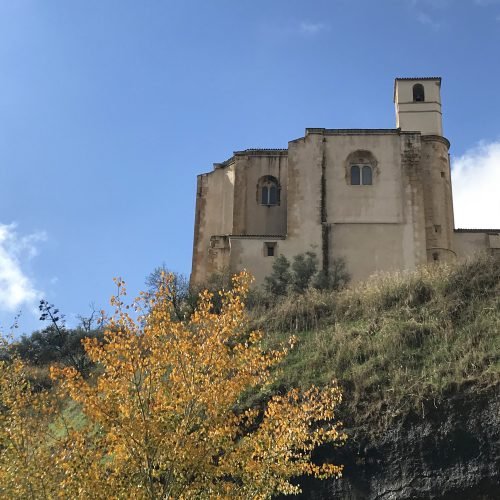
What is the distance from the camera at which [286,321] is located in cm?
2327

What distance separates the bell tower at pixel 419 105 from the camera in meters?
40.0

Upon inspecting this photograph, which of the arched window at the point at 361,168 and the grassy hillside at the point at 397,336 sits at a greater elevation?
the arched window at the point at 361,168

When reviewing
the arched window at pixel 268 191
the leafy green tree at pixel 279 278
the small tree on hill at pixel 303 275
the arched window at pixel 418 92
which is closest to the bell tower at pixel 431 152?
the arched window at pixel 418 92

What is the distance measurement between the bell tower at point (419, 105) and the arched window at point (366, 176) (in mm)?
3830

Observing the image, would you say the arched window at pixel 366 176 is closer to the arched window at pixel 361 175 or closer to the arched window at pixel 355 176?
the arched window at pixel 361 175

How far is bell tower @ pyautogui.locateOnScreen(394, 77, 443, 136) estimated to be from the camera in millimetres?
39969

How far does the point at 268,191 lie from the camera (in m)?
39.5

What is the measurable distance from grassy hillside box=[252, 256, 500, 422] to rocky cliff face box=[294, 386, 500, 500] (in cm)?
A: 48

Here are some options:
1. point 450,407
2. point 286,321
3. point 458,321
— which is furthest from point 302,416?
point 286,321

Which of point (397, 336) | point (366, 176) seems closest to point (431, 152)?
point (366, 176)

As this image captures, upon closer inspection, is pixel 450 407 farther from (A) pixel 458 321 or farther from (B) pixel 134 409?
(B) pixel 134 409

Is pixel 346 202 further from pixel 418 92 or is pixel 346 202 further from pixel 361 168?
pixel 418 92

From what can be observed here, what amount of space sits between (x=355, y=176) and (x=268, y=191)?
494cm

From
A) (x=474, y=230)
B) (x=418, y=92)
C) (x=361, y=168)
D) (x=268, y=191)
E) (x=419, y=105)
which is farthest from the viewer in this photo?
(x=418, y=92)
